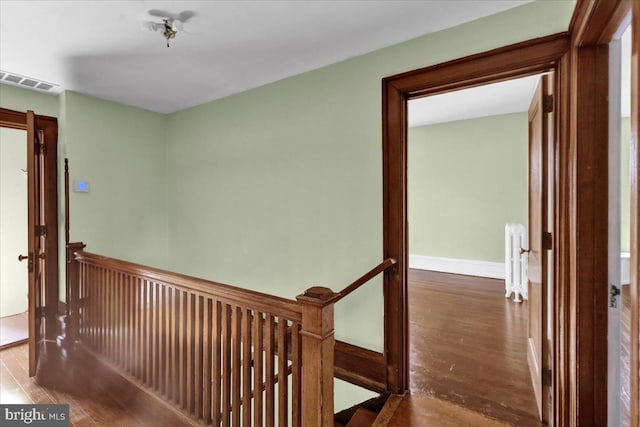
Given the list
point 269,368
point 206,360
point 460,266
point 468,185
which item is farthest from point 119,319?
point 468,185

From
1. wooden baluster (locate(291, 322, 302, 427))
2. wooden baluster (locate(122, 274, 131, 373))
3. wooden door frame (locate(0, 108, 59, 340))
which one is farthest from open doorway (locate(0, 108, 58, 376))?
wooden baluster (locate(291, 322, 302, 427))

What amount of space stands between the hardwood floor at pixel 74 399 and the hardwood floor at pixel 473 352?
2003mm

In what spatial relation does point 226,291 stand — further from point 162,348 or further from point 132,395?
point 132,395

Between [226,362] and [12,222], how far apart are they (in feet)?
13.1

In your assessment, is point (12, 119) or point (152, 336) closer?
point (152, 336)

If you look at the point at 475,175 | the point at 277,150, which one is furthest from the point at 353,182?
the point at 475,175

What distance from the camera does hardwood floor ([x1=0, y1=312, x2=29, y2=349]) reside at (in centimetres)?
324

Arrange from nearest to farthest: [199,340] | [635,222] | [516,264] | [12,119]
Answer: [635,222] → [199,340] → [12,119] → [516,264]

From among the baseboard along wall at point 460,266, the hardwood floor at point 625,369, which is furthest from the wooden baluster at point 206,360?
the baseboard along wall at point 460,266

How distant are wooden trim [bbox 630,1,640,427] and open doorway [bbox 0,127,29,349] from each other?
530 cm

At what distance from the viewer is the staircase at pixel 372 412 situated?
6.47ft

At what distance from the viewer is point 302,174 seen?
2.78 meters

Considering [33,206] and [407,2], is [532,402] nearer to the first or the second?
[407,2]

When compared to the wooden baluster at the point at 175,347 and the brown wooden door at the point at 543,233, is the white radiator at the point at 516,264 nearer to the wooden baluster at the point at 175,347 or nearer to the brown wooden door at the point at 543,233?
the brown wooden door at the point at 543,233
